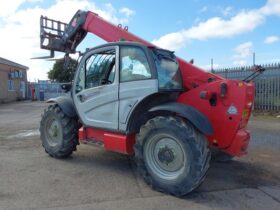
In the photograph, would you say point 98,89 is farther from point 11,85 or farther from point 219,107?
point 11,85

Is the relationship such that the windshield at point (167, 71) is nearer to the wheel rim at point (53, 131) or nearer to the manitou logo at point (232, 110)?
the manitou logo at point (232, 110)

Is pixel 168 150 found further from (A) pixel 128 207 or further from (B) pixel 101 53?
(B) pixel 101 53

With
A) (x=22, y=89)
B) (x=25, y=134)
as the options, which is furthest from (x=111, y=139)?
(x=22, y=89)

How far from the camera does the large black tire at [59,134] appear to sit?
24.5ft

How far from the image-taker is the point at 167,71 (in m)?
6.17

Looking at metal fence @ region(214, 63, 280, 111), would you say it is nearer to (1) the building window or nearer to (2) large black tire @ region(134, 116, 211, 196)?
(2) large black tire @ region(134, 116, 211, 196)

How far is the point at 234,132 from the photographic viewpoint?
18.2ft

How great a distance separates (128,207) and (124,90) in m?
2.15

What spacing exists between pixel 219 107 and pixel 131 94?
4.90ft

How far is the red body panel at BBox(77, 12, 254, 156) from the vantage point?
5512mm

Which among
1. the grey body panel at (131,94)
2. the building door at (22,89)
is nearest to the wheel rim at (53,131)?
the grey body panel at (131,94)

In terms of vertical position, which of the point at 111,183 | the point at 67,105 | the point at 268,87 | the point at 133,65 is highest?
the point at 133,65

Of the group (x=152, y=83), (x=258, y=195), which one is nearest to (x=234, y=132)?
(x=258, y=195)

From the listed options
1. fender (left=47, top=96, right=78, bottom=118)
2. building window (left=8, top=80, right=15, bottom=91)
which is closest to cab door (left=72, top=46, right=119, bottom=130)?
fender (left=47, top=96, right=78, bottom=118)
